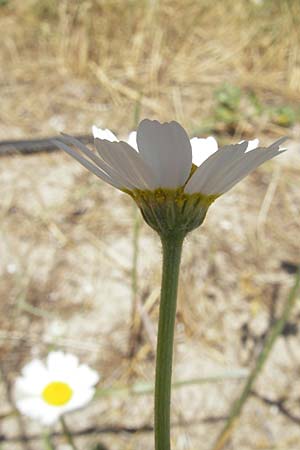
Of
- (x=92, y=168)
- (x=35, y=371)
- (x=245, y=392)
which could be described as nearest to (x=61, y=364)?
(x=35, y=371)

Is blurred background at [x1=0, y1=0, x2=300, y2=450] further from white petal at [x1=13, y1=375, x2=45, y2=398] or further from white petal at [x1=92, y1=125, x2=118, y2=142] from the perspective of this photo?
white petal at [x1=92, y1=125, x2=118, y2=142]

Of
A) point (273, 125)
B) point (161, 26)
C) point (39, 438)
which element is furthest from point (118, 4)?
point (39, 438)

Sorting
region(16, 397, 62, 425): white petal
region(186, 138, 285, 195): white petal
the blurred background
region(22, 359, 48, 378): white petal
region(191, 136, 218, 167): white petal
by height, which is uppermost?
the blurred background

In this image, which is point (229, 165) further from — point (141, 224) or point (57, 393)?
point (141, 224)

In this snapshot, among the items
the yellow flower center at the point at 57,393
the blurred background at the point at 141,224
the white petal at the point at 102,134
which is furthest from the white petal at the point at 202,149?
the yellow flower center at the point at 57,393

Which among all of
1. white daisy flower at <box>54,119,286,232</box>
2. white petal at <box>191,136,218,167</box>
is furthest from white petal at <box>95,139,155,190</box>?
white petal at <box>191,136,218,167</box>

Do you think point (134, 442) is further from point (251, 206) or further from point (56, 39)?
point (56, 39)

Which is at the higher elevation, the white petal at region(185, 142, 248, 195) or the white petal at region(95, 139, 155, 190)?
the white petal at region(95, 139, 155, 190)

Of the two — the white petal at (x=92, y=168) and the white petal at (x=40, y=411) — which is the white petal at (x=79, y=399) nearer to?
the white petal at (x=40, y=411)
